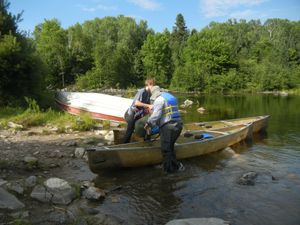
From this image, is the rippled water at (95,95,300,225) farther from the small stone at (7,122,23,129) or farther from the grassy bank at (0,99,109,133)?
the small stone at (7,122,23,129)

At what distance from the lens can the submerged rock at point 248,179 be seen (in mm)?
8938

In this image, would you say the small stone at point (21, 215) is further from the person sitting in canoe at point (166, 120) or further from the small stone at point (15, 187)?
the person sitting in canoe at point (166, 120)

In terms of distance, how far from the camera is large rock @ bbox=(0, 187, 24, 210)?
6344 millimetres

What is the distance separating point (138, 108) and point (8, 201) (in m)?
5.13

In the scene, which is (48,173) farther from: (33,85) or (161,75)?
(161,75)

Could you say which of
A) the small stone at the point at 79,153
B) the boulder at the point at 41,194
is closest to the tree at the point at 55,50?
the small stone at the point at 79,153

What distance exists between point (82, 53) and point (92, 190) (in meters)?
59.1

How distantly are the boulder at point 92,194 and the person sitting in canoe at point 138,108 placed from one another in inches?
131

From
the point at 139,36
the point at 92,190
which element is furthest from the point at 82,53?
the point at 92,190

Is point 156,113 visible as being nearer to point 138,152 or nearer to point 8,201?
point 138,152

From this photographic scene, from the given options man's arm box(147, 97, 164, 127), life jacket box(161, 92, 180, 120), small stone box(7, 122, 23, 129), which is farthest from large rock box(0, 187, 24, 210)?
small stone box(7, 122, 23, 129)

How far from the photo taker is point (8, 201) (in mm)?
6488

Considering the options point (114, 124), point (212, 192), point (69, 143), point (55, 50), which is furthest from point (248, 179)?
point (55, 50)

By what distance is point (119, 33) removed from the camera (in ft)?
255
